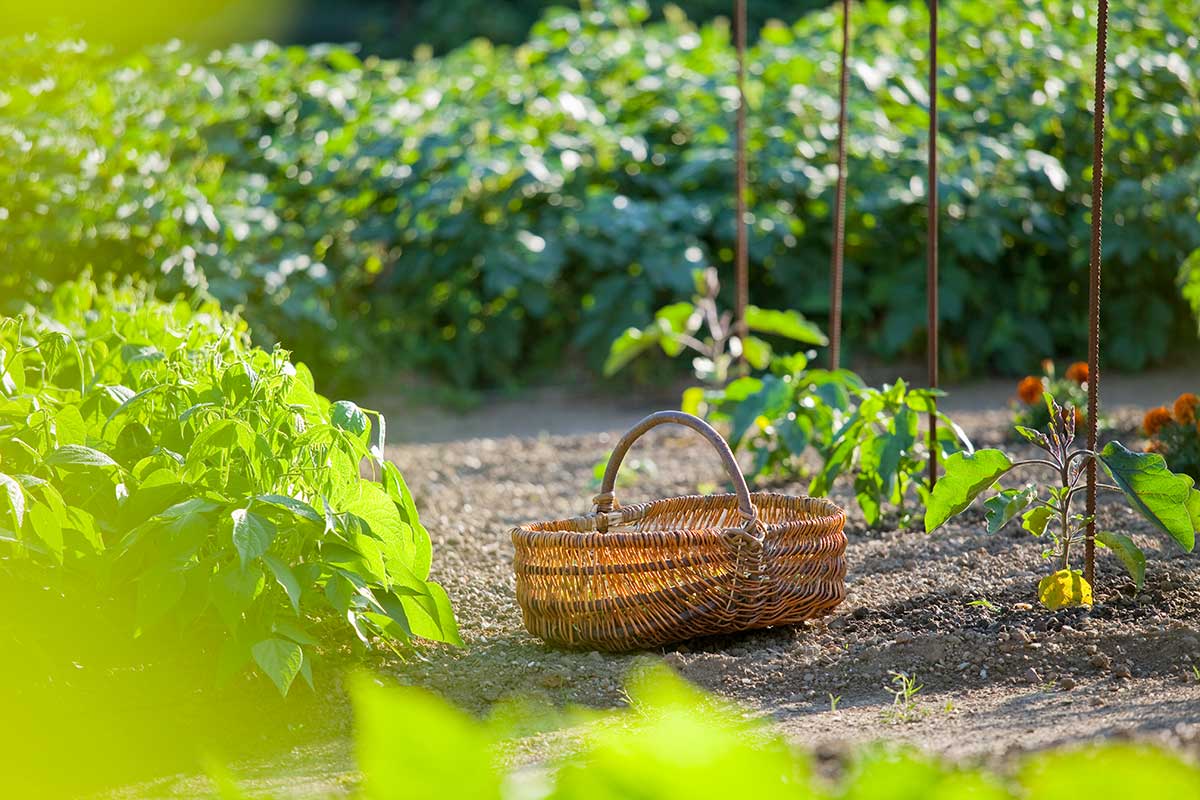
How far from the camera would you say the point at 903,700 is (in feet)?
7.41

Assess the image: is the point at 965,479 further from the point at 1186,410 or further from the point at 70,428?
the point at 70,428

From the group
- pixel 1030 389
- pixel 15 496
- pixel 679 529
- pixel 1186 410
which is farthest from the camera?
pixel 1030 389

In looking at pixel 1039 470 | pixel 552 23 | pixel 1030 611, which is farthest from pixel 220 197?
pixel 1030 611

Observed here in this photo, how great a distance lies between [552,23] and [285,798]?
7.29 meters

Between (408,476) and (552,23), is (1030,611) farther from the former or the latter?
(552,23)

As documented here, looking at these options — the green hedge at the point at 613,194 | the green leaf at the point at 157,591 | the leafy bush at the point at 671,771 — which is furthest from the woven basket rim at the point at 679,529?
the green hedge at the point at 613,194

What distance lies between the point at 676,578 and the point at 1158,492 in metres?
0.94

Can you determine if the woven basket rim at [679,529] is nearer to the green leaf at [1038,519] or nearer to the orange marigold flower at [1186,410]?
the green leaf at [1038,519]

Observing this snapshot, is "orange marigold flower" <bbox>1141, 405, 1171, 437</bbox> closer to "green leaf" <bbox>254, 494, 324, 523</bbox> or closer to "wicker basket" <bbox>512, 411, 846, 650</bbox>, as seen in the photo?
"wicker basket" <bbox>512, 411, 846, 650</bbox>

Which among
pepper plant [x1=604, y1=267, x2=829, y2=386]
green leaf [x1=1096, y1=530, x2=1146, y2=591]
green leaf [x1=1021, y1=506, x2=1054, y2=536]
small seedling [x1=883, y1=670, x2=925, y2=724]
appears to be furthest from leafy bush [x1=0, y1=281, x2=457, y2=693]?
pepper plant [x1=604, y1=267, x2=829, y2=386]

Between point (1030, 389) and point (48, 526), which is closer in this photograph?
point (48, 526)

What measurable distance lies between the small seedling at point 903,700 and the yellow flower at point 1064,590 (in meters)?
0.35

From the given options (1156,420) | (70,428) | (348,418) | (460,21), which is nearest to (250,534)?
(348,418)

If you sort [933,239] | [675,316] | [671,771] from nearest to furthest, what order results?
[671,771], [933,239], [675,316]
